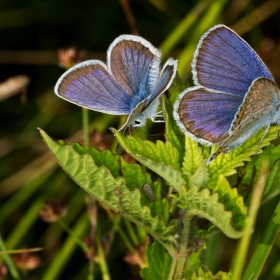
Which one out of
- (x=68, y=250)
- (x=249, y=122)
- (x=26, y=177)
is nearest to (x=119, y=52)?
(x=249, y=122)

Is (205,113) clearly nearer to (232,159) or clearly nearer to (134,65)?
(232,159)

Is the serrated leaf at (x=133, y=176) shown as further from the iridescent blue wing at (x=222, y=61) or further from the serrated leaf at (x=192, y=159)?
the iridescent blue wing at (x=222, y=61)

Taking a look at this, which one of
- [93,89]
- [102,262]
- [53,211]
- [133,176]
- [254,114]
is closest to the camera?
[133,176]

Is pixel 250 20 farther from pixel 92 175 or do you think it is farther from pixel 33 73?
pixel 92 175

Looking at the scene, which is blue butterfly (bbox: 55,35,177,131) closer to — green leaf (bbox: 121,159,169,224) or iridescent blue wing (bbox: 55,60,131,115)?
iridescent blue wing (bbox: 55,60,131,115)

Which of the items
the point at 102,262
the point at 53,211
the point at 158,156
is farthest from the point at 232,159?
the point at 53,211

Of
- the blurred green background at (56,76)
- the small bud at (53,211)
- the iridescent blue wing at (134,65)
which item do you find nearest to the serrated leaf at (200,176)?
the iridescent blue wing at (134,65)

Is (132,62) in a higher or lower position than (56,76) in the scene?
lower
